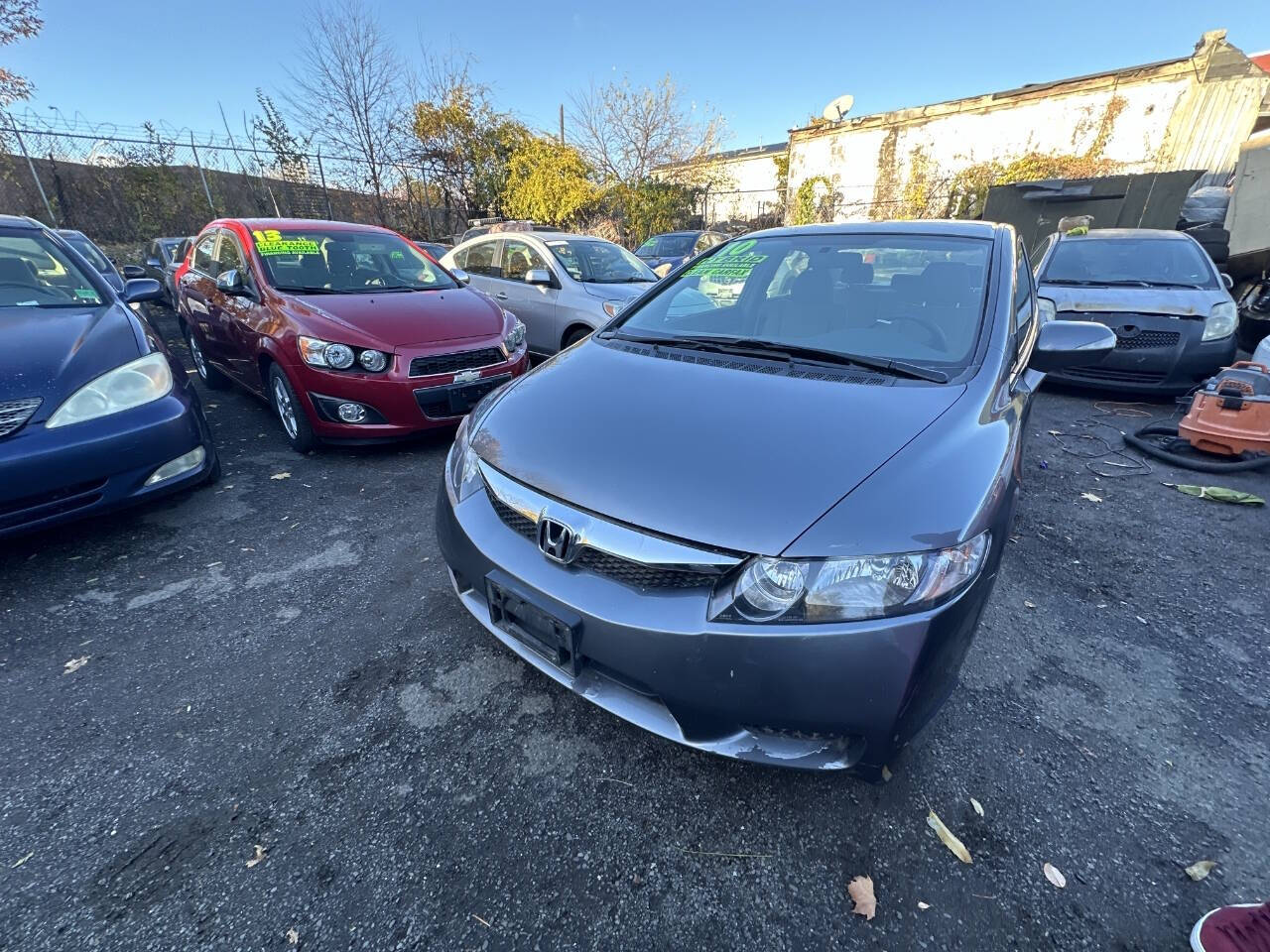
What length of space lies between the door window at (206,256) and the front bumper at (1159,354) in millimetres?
7348

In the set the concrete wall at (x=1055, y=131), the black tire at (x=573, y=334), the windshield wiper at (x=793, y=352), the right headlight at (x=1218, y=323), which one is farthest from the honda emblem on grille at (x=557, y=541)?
the concrete wall at (x=1055, y=131)

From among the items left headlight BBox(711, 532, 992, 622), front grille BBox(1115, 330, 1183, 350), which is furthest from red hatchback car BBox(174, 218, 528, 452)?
front grille BBox(1115, 330, 1183, 350)

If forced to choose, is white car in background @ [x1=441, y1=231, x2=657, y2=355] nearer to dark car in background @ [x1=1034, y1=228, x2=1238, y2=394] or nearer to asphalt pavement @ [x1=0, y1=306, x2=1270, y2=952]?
asphalt pavement @ [x1=0, y1=306, x2=1270, y2=952]

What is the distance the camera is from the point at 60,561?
2.66m

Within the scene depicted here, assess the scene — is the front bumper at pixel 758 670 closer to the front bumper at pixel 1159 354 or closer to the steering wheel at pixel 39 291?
the steering wheel at pixel 39 291

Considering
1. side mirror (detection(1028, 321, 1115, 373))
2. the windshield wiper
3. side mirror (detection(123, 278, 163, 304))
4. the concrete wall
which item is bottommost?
side mirror (detection(1028, 321, 1115, 373))

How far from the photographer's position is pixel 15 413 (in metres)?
2.33

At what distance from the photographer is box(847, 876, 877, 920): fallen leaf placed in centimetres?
135

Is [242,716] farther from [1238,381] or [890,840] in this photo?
[1238,381]

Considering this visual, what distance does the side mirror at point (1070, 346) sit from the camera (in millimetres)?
2604

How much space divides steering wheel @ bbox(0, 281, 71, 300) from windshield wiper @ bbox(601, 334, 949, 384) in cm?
339

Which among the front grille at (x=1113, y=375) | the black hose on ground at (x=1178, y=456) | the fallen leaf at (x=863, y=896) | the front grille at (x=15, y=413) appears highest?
the front grille at (x=15, y=413)

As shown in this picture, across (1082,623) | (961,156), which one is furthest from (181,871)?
(961,156)

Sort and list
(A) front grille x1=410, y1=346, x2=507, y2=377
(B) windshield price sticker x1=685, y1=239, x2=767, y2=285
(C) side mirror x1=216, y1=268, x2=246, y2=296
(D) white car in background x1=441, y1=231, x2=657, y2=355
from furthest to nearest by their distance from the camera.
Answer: (D) white car in background x1=441, y1=231, x2=657, y2=355
(C) side mirror x1=216, y1=268, x2=246, y2=296
(A) front grille x1=410, y1=346, x2=507, y2=377
(B) windshield price sticker x1=685, y1=239, x2=767, y2=285
